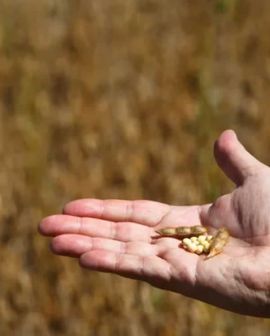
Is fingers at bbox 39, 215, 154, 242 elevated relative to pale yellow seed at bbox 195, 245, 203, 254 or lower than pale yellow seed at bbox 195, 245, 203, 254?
elevated

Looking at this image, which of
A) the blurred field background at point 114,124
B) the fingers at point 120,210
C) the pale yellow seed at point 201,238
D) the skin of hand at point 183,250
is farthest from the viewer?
the blurred field background at point 114,124

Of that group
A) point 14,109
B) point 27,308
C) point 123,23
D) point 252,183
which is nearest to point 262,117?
point 123,23

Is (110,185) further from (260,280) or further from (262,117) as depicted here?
(260,280)

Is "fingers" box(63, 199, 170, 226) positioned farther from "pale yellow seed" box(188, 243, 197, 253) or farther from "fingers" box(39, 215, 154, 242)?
"pale yellow seed" box(188, 243, 197, 253)

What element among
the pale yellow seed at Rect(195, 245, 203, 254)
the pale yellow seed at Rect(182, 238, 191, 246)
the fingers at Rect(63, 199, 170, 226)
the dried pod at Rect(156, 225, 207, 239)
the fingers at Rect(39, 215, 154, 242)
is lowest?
the pale yellow seed at Rect(195, 245, 203, 254)

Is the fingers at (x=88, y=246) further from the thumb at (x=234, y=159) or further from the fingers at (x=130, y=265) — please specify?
the thumb at (x=234, y=159)

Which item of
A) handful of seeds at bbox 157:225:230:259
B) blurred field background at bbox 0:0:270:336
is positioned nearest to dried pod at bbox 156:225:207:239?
handful of seeds at bbox 157:225:230:259

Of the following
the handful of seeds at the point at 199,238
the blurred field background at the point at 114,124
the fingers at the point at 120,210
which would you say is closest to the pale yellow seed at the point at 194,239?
the handful of seeds at the point at 199,238
